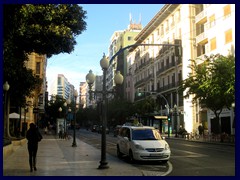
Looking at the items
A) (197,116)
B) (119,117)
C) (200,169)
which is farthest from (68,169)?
(119,117)

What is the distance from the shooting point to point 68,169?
13.3 meters

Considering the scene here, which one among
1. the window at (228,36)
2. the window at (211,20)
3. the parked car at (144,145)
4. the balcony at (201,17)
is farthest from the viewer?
the balcony at (201,17)

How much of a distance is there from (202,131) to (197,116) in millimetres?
8568

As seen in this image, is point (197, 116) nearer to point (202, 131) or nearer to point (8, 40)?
point (202, 131)

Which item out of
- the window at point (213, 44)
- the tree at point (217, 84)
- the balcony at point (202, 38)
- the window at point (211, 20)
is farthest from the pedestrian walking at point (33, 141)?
the balcony at point (202, 38)

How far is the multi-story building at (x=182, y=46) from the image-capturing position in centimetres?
4250

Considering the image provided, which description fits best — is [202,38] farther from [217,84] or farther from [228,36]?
[217,84]

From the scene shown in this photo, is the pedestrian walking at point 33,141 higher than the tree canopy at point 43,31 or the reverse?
the reverse

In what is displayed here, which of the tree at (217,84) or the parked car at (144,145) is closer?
the parked car at (144,145)

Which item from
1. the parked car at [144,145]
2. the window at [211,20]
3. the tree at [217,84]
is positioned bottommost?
the parked car at [144,145]

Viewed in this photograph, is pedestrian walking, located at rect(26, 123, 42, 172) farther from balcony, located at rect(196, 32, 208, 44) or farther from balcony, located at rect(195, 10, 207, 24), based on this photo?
balcony, located at rect(195, 10, 207, 24)

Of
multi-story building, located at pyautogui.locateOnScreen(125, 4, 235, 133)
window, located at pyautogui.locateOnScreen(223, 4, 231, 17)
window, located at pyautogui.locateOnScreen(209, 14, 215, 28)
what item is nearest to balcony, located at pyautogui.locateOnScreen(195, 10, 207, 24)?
multi-story building, located at pyautogui.locateOnScreen(125, 4, 235, 133)

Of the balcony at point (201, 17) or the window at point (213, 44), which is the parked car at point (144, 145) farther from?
the balcony at point (201, 17)

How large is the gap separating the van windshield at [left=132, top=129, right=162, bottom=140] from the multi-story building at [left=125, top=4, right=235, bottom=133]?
1890 cm
